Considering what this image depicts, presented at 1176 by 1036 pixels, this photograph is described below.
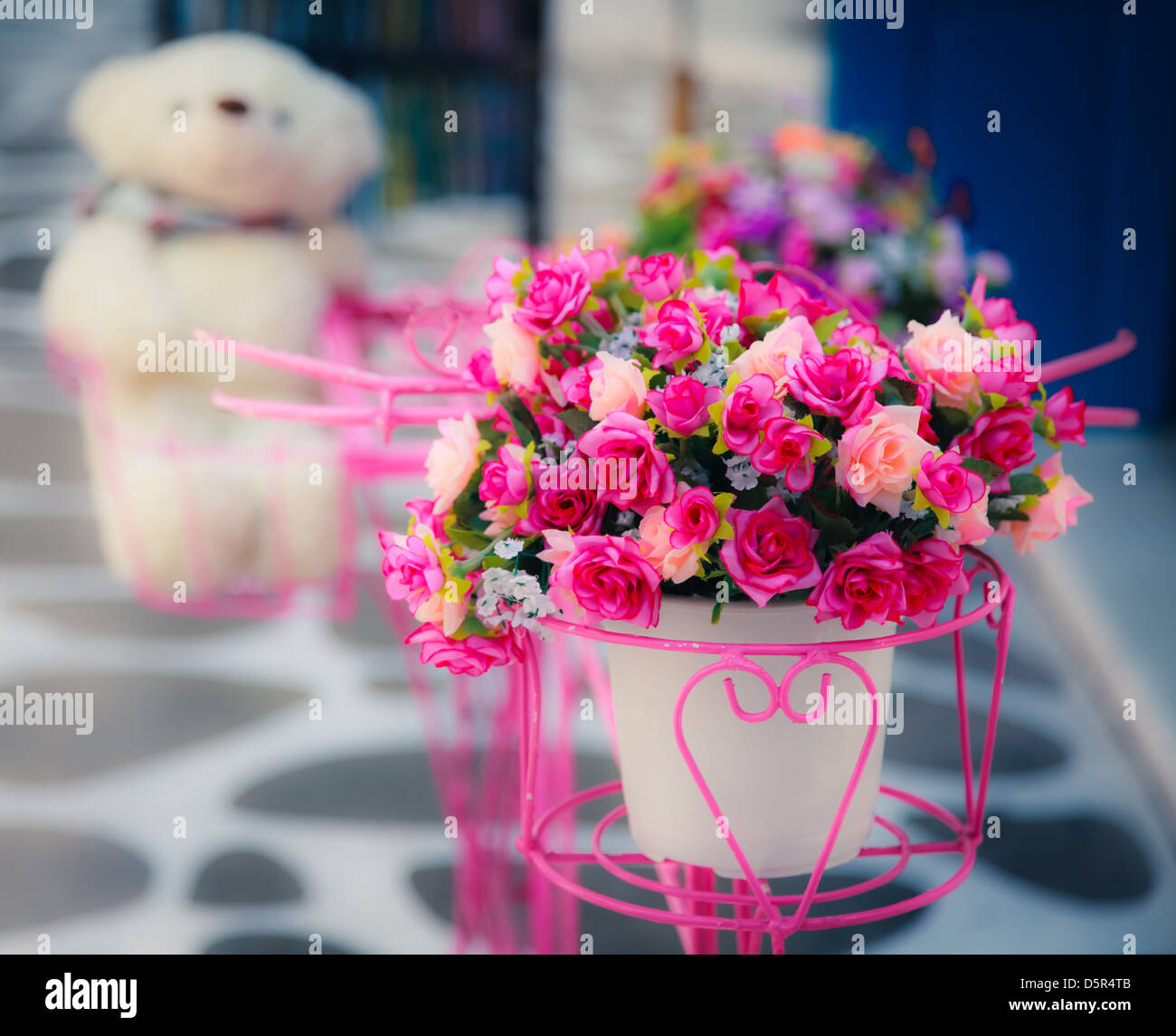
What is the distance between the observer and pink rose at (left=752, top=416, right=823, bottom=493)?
676 millimetres

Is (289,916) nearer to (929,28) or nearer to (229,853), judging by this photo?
(229,853)

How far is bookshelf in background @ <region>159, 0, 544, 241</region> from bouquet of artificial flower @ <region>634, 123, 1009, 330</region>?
1.10ft

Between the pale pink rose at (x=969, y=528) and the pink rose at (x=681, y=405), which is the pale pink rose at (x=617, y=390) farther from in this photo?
the pale pink rose at (x=969, y=528)

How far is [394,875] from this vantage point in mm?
1974

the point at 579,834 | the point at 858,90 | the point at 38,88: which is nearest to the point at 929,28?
the point at 858,90

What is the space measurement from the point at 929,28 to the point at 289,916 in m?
2.96

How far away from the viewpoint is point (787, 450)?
679mm

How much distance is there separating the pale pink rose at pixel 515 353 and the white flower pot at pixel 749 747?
16cm

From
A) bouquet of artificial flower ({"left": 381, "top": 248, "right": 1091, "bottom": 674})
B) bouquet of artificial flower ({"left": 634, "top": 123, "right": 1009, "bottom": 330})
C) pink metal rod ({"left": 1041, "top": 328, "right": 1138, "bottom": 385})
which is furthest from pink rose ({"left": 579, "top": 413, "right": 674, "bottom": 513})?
bouquet of artificial flower ({"left": 634, "top": 123, "right": 1009, "bottom": 330})

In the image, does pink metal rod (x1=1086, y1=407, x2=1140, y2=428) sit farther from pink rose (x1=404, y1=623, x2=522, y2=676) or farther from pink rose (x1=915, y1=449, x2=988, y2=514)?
Result: pink rose (x1=404, y1=623, x2=522, y2=676)

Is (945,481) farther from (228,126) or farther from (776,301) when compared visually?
(228,126)

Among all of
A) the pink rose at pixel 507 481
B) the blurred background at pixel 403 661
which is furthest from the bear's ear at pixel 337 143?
the pink rose at pixel 507 481

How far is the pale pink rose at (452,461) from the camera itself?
0.76 meters
